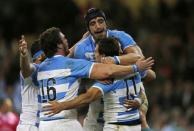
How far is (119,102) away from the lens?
1059cm

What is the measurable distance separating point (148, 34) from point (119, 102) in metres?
10.3

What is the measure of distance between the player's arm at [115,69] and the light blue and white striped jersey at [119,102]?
8.7 inches

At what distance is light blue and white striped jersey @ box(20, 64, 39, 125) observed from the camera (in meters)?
10.9

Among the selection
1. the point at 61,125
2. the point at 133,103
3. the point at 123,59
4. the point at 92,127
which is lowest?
the point at 92,127

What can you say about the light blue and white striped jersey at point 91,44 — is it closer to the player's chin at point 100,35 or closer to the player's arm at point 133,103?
the player's chin at point 100,35

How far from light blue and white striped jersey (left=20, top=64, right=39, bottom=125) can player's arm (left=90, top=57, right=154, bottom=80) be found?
881 millimetres

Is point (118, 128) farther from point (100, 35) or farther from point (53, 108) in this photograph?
point (100, 35)

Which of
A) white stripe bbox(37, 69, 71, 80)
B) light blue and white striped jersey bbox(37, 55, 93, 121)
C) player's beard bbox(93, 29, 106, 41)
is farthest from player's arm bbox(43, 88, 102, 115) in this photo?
player's beard bbox(93, 29, 106, 41)

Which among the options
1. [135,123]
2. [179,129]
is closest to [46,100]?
[135,123]

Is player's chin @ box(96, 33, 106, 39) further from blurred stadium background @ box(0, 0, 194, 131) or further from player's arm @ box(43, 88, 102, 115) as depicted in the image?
blurred stadium background @ box(0, 0, 194, 131)

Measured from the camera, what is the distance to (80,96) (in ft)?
33.7

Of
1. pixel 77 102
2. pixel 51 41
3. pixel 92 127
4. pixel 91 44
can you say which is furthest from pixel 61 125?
pixel 91 44

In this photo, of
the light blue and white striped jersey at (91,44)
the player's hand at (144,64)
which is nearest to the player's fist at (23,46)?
the light blue and white striped jersey at (91,44)

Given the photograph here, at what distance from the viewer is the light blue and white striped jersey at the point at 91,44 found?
1108cm
